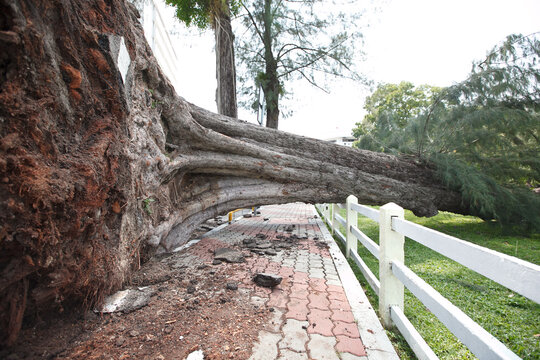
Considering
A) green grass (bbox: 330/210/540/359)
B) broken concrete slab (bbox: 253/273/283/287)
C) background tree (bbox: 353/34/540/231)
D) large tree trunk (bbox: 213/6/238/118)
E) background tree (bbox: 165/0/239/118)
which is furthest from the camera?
large tree trunk (bbox: 213/6/238/118)

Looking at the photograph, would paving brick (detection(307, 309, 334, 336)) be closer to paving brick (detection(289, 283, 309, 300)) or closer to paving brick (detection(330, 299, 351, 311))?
paving brick (detection(330, 299, 351, 311))

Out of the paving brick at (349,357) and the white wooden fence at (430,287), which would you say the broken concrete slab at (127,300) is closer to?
the paving brick at (349,357)

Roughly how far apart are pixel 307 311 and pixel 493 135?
6.69 m

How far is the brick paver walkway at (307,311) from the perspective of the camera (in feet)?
6.50

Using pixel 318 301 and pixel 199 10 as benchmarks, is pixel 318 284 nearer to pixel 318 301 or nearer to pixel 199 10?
pixel 318 301

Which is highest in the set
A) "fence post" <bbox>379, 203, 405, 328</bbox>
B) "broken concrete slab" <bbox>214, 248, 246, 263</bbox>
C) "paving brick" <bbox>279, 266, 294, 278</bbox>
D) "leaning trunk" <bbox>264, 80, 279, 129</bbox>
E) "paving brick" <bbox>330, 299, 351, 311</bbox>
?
"leaning trunk" <bbox>264, 80, 279, 129</bbox>

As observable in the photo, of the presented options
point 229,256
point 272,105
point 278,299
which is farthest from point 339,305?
point 272,105

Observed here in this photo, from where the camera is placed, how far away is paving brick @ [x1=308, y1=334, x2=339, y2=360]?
1914mm

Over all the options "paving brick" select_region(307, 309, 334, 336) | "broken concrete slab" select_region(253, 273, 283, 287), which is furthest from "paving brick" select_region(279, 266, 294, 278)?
"paving brick" select_region(307, 309, 334, 336)

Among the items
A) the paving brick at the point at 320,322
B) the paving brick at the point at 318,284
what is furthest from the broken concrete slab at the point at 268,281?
the paving brick at the point at 320,322

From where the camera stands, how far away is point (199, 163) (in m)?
4.79

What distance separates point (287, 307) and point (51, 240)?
6.66 feet

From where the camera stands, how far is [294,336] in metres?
2.15

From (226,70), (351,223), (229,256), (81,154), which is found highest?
(226,70)
